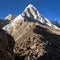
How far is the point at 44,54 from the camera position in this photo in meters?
39.6

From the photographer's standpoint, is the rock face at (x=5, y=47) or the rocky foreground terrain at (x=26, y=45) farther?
the rocky foreground terrain at (x=26, y=45)

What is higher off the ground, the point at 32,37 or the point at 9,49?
the point at 32,37

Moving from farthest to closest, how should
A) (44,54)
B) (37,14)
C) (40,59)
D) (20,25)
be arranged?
(37,14) → (20,25) → (44,54) → (40,59)

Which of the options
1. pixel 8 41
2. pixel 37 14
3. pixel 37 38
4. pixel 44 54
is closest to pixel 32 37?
pixel 37 38

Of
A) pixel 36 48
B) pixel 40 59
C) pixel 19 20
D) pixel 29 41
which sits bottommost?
pixel 40 59

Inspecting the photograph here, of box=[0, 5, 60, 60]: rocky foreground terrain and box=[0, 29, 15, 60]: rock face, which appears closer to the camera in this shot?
box=[0, 29, 15, 60]: rock face

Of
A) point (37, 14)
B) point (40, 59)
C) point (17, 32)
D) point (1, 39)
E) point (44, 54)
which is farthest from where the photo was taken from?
point (37, 14)

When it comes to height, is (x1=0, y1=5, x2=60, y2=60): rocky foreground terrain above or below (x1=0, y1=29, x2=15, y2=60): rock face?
above

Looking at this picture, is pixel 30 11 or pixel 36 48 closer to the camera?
pixel 36 48

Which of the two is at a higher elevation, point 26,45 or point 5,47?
point 26,45

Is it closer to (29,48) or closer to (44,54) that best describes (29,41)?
(29,48)

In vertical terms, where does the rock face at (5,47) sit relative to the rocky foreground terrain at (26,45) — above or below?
below

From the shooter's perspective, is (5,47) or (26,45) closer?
(5,47)

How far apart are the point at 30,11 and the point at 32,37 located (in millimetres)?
101116
